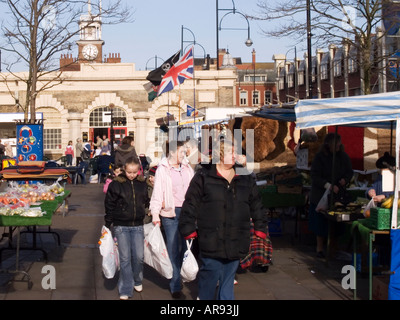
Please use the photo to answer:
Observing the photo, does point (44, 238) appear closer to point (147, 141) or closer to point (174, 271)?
point (174, 271)

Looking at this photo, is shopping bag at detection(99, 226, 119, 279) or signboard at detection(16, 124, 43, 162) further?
signboard at detection(16, 124, 43, 162)

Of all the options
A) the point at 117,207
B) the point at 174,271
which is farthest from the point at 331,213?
the point at 117,207

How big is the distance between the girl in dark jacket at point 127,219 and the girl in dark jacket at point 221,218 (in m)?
1.57

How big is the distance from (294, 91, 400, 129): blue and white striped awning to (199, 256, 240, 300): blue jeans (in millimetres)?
Answer: 2417

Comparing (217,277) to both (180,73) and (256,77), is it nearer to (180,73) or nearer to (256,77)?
(180,73)

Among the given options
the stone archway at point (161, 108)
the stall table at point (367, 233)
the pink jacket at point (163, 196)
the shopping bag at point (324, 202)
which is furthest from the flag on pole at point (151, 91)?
the stall table at point (367, 233)

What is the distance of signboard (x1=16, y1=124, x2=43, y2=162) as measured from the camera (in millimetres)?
18359

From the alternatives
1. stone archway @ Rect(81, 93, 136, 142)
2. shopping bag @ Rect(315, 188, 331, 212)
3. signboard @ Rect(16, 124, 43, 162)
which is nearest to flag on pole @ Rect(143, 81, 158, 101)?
signboard @ Rect(16, 124, 43, 162)

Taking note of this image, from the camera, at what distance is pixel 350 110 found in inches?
300

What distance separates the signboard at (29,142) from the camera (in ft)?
60.2

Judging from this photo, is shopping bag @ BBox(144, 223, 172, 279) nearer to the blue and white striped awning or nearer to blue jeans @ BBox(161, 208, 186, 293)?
blue jeans @ BBox(161, 208, 186, 293)

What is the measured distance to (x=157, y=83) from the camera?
25156 millimetres

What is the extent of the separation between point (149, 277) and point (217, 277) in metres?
3.00
